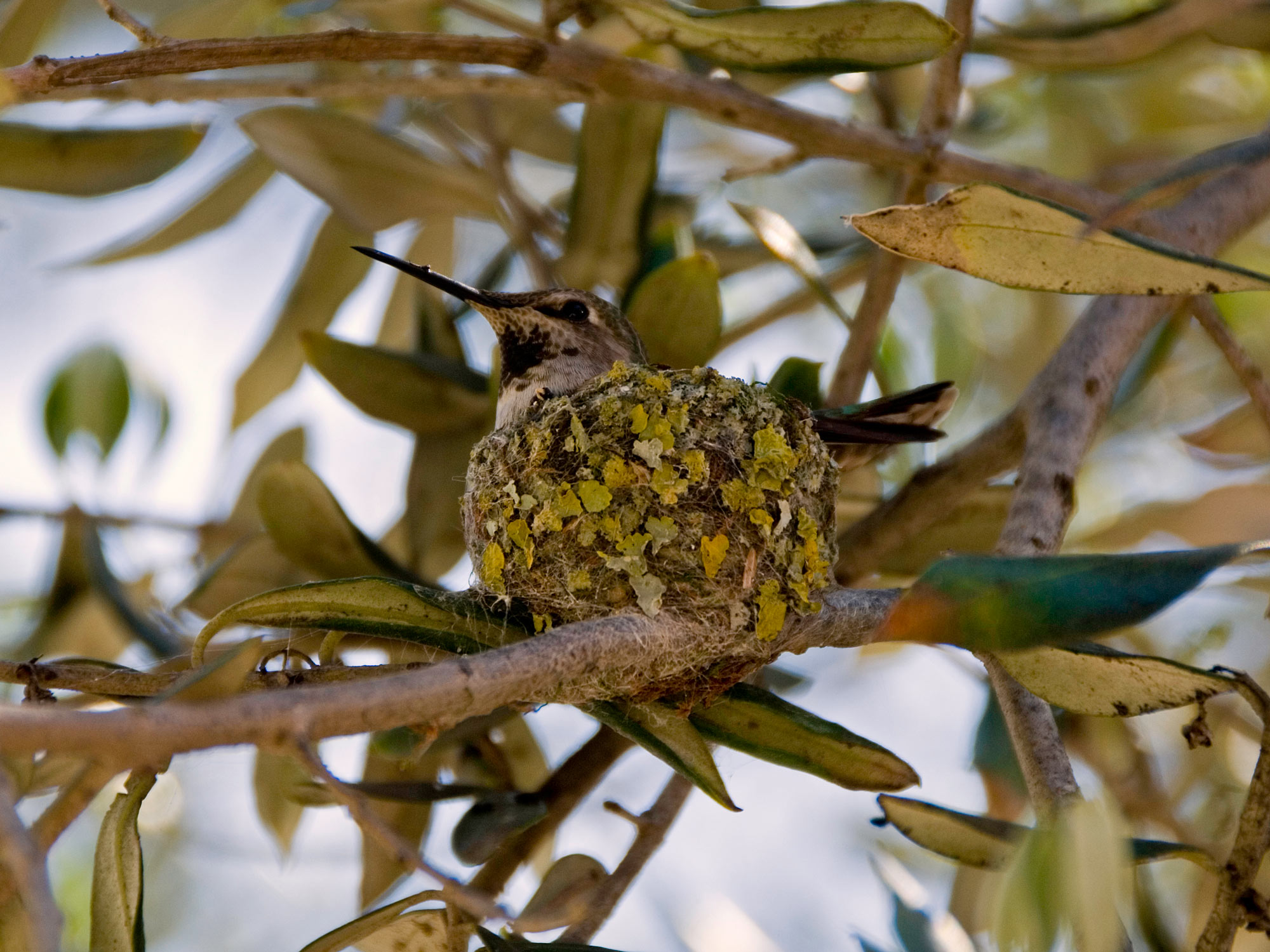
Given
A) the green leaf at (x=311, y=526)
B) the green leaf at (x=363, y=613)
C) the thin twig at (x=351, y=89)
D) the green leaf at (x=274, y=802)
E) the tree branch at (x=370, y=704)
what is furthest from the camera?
the green leaf at (x=274, y=802)

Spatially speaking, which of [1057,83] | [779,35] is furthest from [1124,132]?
[779,35]

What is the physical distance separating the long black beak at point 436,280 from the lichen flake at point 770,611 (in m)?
1.29

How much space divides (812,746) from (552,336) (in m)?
1.63

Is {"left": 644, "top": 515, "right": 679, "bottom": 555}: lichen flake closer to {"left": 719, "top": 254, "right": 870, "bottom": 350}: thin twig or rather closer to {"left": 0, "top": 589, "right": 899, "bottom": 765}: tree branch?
{"left": 0, "top": 589, "right": 899, "bottom": 765}: tree branch

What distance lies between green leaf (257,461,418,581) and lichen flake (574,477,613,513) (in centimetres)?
62

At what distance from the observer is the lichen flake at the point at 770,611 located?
6.94 feet

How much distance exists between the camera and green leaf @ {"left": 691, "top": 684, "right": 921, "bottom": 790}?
6.72 feet

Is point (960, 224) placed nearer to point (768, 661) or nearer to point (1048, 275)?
point (1048, 275)

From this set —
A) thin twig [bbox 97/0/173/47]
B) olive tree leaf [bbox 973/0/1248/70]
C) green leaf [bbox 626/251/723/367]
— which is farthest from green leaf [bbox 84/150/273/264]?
olive tree leaf [bbox 973/0/1248/70]

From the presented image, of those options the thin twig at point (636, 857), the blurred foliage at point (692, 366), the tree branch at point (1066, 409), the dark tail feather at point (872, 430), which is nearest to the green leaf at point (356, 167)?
the blurred foliage at point (692, 366)

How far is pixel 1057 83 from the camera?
5082mm

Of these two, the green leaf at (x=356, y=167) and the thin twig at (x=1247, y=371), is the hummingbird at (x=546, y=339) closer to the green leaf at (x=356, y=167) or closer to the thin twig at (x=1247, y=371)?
the green leaf at (x=356, y=167)

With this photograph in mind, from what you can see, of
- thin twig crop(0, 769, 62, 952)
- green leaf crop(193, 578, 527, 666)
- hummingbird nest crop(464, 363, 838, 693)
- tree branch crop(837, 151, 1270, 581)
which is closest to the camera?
thin twig crop(0, 769, 62, 952)

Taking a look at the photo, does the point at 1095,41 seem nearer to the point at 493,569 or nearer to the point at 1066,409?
the point at 1066,409
